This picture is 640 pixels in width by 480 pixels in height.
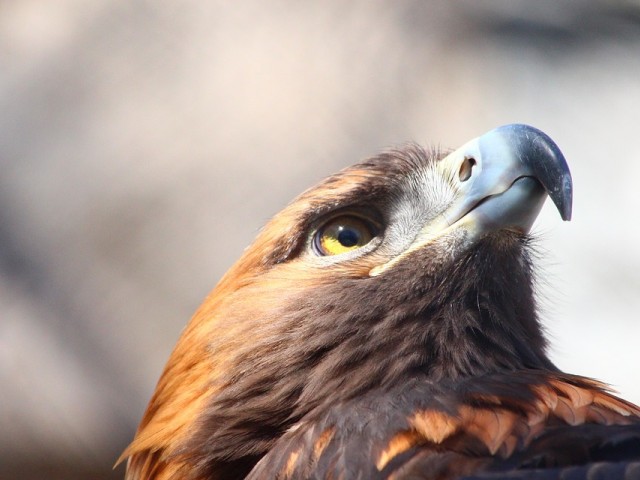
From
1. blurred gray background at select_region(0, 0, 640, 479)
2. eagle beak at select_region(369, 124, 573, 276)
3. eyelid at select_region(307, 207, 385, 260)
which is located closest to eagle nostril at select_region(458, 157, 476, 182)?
eagle beak at select_region(369, 124, 573, 276)

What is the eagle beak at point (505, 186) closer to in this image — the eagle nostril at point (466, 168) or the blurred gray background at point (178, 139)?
the eagle nostril at point (466, 168)

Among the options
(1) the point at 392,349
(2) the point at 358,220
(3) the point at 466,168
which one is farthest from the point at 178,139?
(1) the point at 392,349

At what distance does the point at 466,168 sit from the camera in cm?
228

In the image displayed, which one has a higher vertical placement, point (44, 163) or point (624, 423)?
point (44, 163)

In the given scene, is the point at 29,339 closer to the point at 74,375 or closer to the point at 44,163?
the point at 74,375

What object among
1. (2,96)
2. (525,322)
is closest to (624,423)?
(525,322)

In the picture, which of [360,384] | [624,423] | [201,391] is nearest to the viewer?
[624,423]

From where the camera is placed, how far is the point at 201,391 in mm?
2238

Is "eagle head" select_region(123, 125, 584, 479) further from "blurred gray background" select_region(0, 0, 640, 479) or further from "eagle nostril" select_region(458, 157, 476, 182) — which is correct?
"blurred gray background" select_region(0, 0, 640, 479)

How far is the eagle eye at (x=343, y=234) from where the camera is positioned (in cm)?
235

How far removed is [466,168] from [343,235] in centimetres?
33

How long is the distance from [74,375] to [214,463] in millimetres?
2672

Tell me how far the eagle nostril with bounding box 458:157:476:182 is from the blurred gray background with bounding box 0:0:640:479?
234cm

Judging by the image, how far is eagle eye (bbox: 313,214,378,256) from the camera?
2.35m
